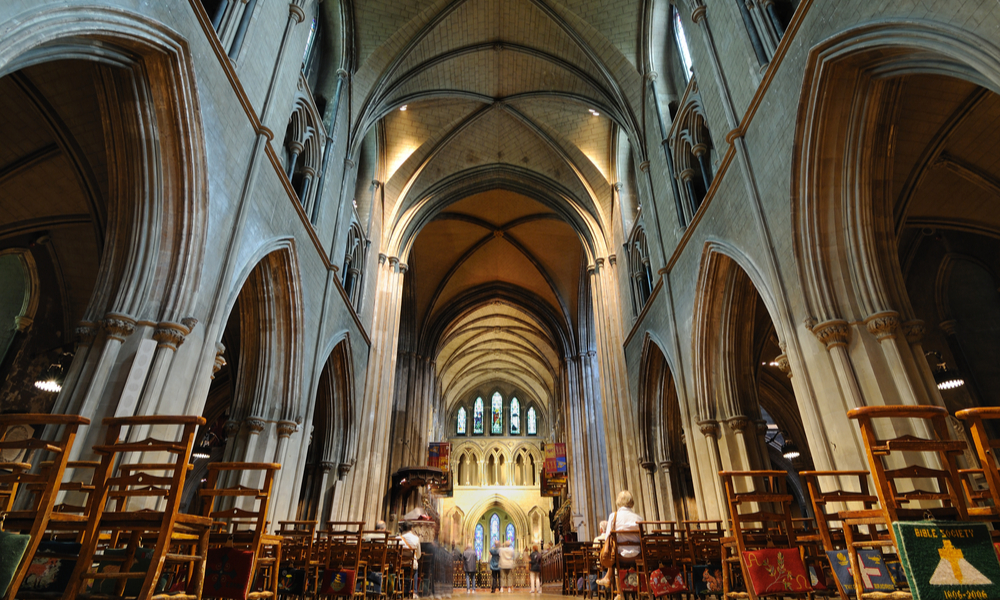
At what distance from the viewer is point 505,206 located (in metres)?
20.3

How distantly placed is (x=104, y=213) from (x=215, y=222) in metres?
2.71

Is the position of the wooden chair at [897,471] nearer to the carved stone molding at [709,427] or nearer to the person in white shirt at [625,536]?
the person in white shirt at [625,536]

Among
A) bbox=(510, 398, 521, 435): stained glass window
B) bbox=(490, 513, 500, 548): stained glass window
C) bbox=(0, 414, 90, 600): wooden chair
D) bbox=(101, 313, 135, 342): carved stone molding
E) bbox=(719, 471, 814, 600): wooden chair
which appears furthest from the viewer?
bbox=(510, 398, 521, 435): stained glass window

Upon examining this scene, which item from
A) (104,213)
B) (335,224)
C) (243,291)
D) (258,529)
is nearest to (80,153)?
(104,213)

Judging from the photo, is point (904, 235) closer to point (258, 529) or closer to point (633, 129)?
point (633, 129)

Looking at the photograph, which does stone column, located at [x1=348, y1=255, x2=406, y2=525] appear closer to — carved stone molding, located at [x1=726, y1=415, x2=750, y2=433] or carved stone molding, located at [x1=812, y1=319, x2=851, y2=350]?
carved stone molding, located at [x1=726, y1=415, x2=750, y2=433]

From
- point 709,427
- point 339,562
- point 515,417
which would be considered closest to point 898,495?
point 709,427

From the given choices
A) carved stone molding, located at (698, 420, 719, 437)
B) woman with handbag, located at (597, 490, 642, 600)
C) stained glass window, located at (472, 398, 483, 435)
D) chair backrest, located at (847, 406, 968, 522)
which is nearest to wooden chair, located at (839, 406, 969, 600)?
chair backrest, located at (847, 406, 968, 522)

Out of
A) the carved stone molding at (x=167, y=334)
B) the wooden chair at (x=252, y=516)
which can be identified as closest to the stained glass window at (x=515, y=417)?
the wooden chair at (x=252, y=516)

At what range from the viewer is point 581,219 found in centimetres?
1722

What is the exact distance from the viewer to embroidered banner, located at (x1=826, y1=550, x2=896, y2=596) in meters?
3.09

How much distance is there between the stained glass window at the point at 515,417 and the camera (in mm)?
36906

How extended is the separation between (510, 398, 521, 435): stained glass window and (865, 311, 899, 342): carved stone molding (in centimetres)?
3258

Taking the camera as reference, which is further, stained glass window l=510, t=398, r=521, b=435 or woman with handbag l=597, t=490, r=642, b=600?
stained glass window l=510, t=398, r=521, b=435
